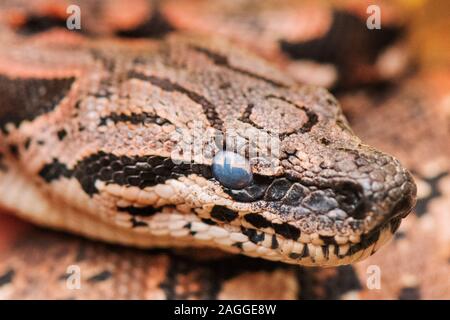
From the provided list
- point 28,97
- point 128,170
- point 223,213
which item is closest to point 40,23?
point 28,97

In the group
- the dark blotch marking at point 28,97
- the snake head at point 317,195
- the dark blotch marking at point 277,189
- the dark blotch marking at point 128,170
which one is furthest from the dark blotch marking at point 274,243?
the dark blotch marking at point 28,97

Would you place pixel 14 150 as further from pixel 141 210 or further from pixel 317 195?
pixel 317 195

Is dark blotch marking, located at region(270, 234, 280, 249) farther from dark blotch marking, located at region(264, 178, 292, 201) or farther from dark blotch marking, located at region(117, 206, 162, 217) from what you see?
dark blotch marking, located at region(117, 206, 162, 217)

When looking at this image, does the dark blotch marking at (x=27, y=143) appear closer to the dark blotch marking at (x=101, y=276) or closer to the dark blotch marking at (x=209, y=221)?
the dark blotch marking at (x=101, y=276)

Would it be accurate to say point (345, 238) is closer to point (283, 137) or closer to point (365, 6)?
point (283, 137)

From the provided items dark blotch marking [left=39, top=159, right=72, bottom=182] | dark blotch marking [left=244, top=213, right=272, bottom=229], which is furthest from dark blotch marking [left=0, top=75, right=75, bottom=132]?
dark blotch marking [left=244, top=213, right=272, bottom=229]

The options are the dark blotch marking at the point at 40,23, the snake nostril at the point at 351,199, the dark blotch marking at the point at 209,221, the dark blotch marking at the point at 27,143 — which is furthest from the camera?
the dark blotch marking at the point at 40,23

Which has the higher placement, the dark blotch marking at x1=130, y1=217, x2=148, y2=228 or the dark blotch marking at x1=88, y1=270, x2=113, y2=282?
the dark blotch marking at x1=130, y1=217, x2=148, y2=228
